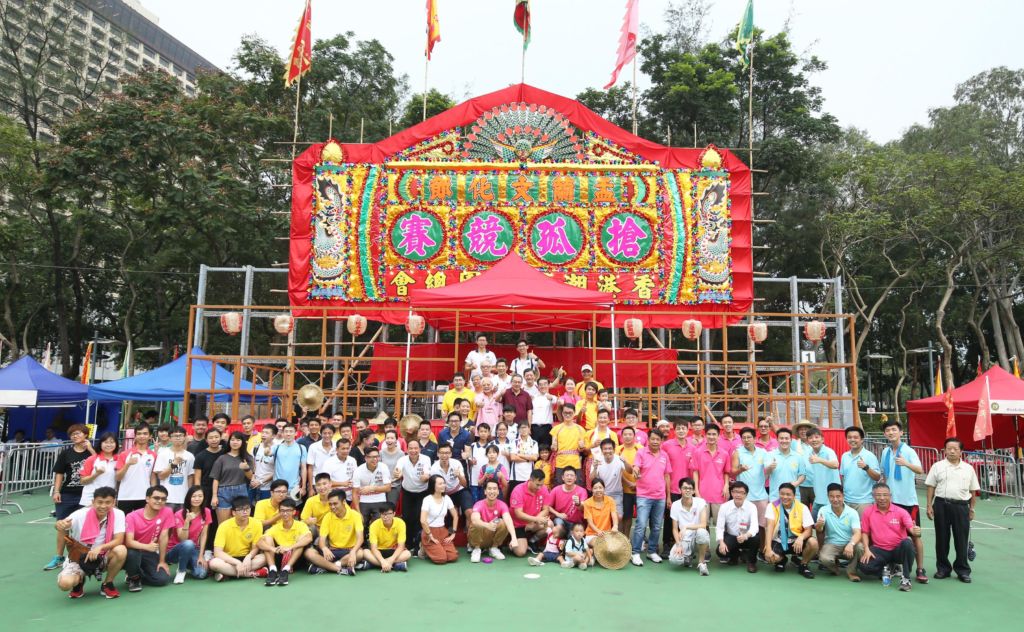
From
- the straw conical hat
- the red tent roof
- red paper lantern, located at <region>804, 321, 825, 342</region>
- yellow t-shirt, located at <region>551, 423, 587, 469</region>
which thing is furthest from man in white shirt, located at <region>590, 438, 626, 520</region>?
red paper lantern, located at <region>804, 321, 825, 342</region>

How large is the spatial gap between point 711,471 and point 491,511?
2.35 m

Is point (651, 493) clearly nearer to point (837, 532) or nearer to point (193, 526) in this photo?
point (837, 532)

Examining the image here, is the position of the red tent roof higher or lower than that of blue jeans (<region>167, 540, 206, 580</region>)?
higher

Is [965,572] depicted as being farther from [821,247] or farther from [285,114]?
[285,114]

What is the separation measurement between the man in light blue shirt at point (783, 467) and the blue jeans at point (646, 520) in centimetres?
114

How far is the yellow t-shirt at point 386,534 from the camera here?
738cm

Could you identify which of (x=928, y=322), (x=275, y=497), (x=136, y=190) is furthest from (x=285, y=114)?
(x=928, y=322)

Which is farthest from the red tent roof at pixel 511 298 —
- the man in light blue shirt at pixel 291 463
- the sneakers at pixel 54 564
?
the sneakers at pixel 54 564

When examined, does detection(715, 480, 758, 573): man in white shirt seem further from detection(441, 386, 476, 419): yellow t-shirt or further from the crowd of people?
detection(441, 386, 476, 419): yellow t-shirt

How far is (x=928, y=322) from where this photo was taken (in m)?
28.9

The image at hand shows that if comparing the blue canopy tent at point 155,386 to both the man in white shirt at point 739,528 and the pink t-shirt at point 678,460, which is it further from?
the man in white shirt at point 739,528

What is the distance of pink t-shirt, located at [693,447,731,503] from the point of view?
795cm

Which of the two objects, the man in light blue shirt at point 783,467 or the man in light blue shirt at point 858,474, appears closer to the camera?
the man in light blue shirt at point 858,474

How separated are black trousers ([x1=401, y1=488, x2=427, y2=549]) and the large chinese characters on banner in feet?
24.1
